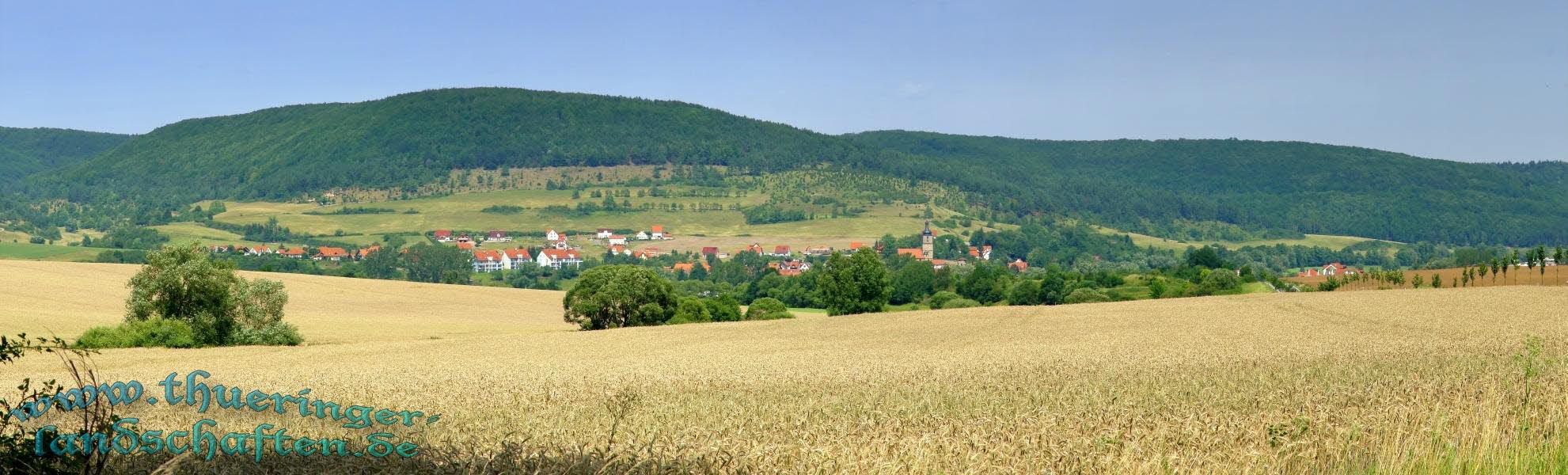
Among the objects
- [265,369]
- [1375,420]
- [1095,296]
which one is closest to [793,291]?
[1095,296]

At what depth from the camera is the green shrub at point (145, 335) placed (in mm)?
48000

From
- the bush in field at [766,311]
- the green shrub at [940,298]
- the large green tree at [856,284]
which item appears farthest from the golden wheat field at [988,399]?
the green shrub at [940,298]

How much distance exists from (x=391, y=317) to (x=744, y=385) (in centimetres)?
6605

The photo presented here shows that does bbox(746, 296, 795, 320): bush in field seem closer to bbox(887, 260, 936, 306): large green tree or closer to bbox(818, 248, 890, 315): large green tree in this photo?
bbox(818, 248, 890, 315): large green tree

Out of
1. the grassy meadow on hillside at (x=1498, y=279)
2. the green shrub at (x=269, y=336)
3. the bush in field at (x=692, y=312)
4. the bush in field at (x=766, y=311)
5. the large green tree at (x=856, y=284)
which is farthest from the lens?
the bush in field at (x=766, y=311)

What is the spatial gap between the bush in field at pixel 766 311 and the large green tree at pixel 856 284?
129 inches

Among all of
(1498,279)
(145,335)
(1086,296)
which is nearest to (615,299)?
(145,335)

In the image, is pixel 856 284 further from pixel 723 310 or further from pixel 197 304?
pixel 197 304

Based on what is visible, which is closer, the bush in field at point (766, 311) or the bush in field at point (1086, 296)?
the bush in field at point (766, 311)

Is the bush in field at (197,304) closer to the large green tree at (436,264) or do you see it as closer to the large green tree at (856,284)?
the large green tree at (856,284)

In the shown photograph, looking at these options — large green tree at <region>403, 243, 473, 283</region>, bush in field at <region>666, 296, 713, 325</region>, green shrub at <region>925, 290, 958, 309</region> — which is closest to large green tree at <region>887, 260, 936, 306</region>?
green shrub at <region>925, 290, 958, 309</region>

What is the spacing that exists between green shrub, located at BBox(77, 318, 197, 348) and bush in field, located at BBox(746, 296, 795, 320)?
39.5 meters

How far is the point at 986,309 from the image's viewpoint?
69812mm

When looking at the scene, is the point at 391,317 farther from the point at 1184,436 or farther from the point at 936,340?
the point at 1184,436
